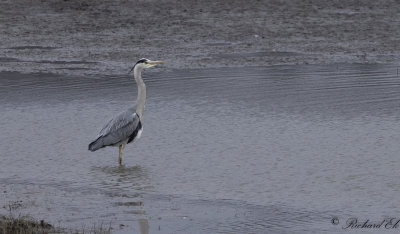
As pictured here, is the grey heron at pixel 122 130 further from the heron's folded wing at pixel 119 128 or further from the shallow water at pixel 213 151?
the shallow water at pixel 213 151

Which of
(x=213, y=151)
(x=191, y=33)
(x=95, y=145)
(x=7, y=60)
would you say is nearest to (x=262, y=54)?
(x=191, y=33)

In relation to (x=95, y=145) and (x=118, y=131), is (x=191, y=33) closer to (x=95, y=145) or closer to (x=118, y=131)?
(x=118, y=131)

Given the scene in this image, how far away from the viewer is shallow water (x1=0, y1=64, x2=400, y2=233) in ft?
31.4

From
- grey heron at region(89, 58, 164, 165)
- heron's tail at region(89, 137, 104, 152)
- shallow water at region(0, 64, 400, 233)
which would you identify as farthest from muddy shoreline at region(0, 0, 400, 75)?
heron's tail at region(89, 137, 104, 152)

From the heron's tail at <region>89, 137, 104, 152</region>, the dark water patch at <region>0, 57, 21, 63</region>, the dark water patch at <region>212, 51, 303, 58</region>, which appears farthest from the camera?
the dark water patch at <region>212, 51, 303, 58</region>

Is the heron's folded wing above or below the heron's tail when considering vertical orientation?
Result: above

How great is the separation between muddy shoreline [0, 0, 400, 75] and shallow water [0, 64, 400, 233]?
4.37 feet

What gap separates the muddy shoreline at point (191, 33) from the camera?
67.4ft

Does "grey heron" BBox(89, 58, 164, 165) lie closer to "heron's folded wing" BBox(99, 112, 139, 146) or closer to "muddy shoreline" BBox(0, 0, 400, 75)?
"heron's folded wing" BBox(99, 112, 139, 146)

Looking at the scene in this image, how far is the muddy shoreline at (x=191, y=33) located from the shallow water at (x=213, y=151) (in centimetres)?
133

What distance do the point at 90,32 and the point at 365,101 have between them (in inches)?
393

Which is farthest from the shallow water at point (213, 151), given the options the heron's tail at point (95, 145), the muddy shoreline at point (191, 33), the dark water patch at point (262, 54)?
the dark water patch at point (262, 54)

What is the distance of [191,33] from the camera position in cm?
2342

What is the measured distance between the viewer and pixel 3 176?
444 inches
